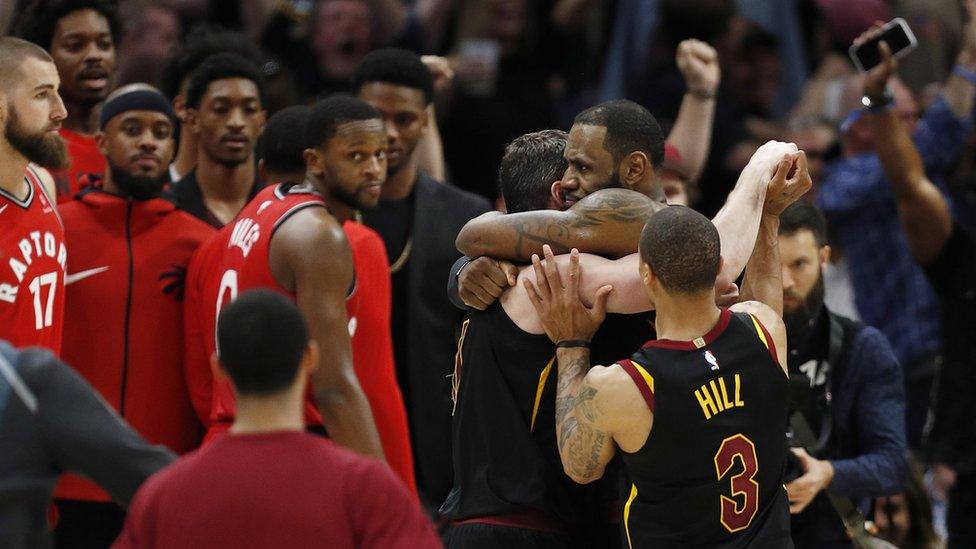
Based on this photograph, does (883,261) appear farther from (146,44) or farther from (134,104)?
(146,44)

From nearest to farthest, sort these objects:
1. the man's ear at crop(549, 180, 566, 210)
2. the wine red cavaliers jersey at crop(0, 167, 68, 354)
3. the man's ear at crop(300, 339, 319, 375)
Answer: the man's ear at crop(300, 339, 319, 375) < the man's ear at crop(549, 180, 566, 210) < the wine red cavaliers jersey at crop(0, 167, 68, 354)

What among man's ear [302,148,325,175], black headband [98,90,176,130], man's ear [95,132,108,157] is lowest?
man's ear [302,148,325,175]

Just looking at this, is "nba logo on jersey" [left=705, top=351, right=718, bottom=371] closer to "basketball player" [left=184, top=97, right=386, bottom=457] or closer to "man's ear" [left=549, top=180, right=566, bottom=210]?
"man's ear" [left=549, top=180, right=566, bottom=210]

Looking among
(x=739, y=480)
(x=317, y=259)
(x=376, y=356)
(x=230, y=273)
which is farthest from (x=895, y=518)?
(x=230, y=273)

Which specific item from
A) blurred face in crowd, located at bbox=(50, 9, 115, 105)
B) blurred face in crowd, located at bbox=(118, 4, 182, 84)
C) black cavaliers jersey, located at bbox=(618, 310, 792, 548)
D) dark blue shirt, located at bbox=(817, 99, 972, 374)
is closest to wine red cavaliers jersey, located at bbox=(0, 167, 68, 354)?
blurred face in crowd, located at bbox=(50, 9, 115, 105)

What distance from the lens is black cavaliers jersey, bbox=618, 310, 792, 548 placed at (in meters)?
4.52

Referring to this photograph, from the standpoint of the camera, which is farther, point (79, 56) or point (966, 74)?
point (966, 74)

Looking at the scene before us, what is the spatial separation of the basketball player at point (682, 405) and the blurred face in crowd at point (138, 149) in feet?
7.72

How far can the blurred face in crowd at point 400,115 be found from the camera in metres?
7.63

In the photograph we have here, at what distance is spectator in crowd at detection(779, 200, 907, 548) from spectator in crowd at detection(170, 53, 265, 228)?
2515 millimetres

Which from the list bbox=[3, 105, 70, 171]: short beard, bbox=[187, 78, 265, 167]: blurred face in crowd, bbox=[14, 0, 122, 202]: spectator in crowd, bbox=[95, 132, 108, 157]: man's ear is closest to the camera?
bbox=[3, 105, 70, 171]: short beard

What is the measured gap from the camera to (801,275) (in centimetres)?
626

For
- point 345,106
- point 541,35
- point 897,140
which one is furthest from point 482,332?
point 541,35

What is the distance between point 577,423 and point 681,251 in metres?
0.61
